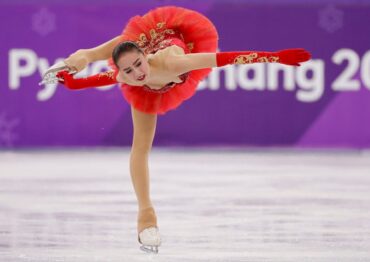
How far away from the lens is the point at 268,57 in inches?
147

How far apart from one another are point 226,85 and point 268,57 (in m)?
4.70

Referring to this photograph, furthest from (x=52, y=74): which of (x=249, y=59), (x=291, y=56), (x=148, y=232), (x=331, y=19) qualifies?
(x=331, y=19)

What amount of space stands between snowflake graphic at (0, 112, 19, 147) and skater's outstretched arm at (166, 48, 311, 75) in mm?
4718

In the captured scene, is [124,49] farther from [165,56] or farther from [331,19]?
[331,19]

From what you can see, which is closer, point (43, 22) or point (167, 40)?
point (167, 40)

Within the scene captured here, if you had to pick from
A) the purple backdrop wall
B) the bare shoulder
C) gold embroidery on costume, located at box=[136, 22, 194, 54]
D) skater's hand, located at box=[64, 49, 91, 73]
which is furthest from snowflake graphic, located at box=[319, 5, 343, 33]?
the bare shoulder

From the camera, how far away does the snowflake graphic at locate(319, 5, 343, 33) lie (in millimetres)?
8383

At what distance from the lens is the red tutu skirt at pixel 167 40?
4.20 meters

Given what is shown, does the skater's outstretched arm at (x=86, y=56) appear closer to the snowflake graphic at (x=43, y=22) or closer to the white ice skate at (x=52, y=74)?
the white ice skate at (x=52, y=74)

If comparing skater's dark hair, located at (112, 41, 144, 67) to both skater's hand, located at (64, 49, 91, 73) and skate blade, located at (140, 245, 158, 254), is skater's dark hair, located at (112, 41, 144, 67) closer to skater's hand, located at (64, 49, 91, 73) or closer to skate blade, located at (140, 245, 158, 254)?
skater's hand, located at (64, 49, 91, 73)

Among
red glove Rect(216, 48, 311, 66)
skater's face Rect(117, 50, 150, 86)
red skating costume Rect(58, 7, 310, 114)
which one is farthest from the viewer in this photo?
red skating costume Rect(58, 7, 310, 114)

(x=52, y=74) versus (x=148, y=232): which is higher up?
(x=52, y=74)

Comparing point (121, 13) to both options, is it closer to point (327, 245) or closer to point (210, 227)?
point (210, 227)

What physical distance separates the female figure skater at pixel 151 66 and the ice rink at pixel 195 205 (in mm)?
321
